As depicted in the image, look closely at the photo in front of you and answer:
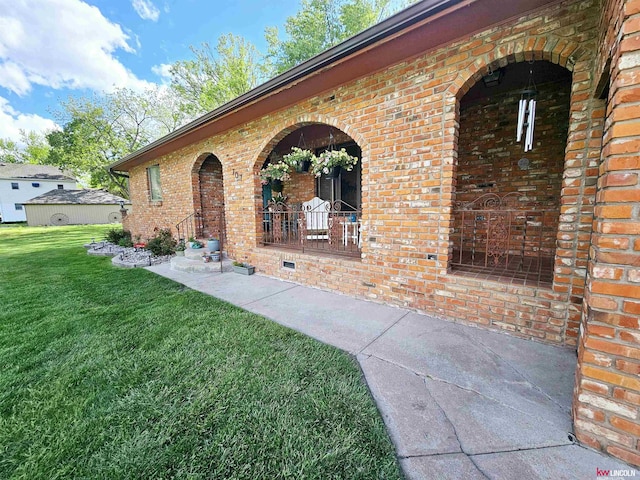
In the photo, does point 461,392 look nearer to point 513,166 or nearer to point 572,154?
point 572,154

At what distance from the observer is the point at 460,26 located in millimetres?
2496

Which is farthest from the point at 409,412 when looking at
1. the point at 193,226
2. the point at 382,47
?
the point at 193,226

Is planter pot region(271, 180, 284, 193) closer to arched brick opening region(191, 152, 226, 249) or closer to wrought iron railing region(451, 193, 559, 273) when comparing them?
arched brick opening region(191, 152, 226, 249)

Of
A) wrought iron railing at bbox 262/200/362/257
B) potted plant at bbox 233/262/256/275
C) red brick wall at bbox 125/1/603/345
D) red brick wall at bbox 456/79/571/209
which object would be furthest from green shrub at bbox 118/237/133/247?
red brick wall at bbox 456/79/571/209

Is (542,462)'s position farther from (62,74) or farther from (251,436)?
(62,74)

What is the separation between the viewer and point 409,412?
166 cm

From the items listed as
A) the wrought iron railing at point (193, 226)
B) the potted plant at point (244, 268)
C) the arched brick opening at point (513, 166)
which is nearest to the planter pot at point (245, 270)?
the potted plant at point (244, 268)

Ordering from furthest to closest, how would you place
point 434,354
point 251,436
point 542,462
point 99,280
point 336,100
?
1. point 99,280
2. point 336,100
3. point 434,354
4. point 251,436
5. point 542,462

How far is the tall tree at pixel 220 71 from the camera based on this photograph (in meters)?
15.3

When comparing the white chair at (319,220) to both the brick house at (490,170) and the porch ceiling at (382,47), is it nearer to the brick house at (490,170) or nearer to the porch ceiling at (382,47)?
the brick house at (490,170)

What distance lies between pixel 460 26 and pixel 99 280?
6.65 metres

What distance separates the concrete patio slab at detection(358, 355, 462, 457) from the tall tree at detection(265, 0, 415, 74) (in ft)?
45.9

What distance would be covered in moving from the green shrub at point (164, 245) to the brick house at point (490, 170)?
2843 mm

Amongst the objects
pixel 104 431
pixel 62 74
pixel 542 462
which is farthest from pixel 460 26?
pixel 62 74
